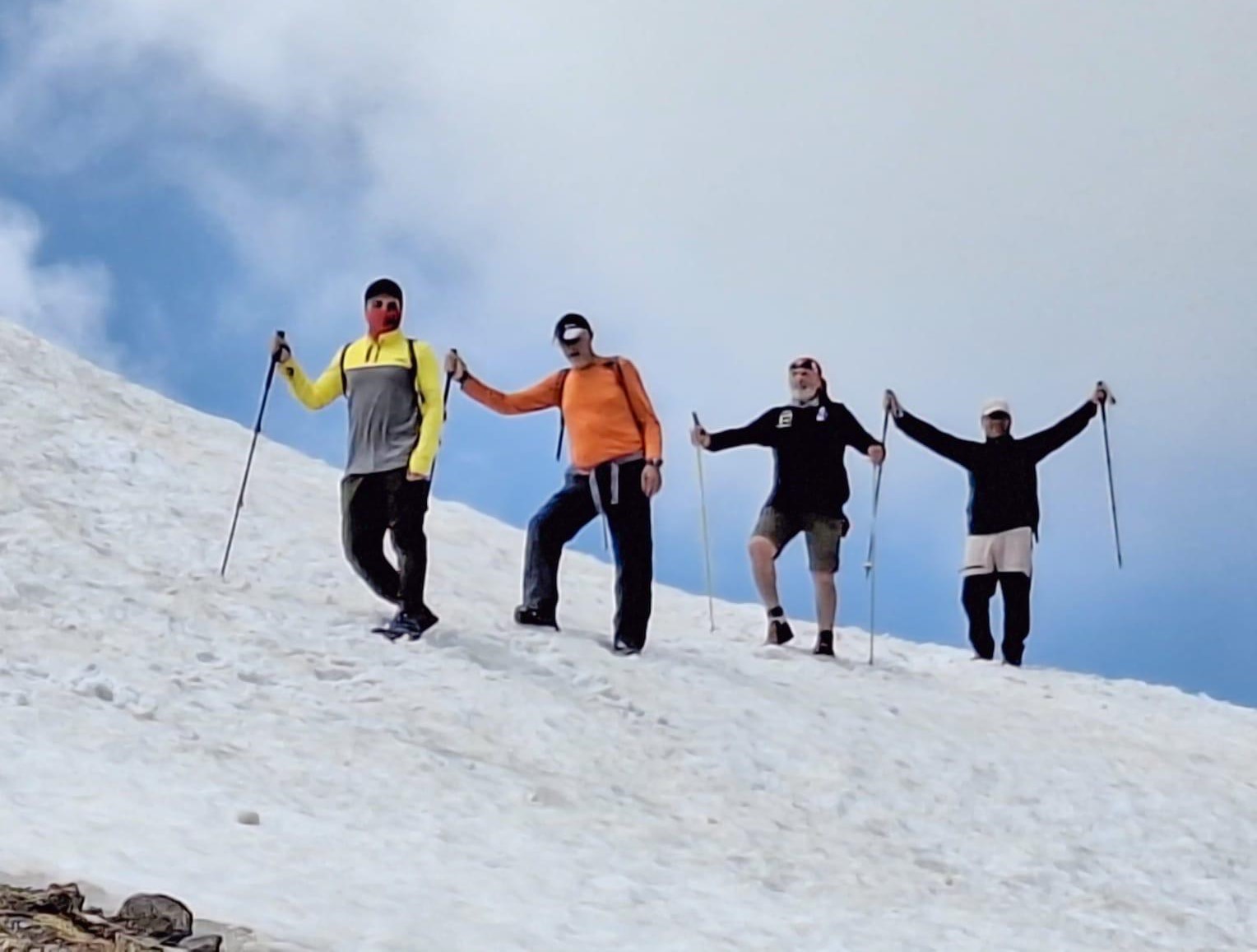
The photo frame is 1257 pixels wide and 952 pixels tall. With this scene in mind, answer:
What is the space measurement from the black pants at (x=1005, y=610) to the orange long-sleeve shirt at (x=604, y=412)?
4.53 m

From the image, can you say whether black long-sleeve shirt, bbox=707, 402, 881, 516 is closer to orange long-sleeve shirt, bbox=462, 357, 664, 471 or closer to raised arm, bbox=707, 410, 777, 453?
raised arm, bbox=707, 410, 777, 453

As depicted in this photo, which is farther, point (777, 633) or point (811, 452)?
point (777, 633)

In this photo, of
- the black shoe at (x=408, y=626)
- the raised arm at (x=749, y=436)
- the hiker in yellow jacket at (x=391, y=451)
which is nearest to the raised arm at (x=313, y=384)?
the hiker in yellow jacket at (x=391, y=451)

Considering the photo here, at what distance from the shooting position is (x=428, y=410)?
1180 centimetres

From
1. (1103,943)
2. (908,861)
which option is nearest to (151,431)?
(908,861)

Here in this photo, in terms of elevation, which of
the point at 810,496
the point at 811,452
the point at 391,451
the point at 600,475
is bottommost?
the point at 391,451

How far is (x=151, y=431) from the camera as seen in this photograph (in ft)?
61.7

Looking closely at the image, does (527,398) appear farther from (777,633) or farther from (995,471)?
(995,471)

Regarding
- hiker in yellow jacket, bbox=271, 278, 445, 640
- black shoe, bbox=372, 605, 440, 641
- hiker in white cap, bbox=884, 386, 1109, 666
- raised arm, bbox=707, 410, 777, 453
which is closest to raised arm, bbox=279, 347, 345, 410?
hiker in yellow jacket, bbox=271, 278, 445, 640

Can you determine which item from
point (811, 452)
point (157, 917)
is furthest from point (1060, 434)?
point (157, 917)

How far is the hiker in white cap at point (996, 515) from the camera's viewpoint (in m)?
15.8

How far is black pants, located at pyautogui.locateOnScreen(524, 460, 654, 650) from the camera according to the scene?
12516 mm

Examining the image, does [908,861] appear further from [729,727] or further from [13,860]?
[13,860]

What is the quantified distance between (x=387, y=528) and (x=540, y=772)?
2.99m
